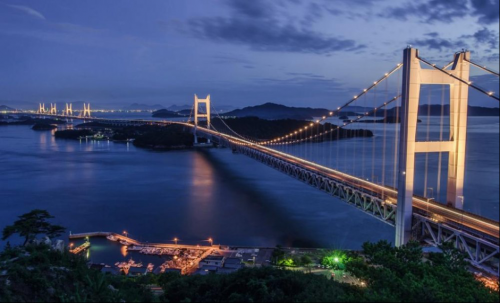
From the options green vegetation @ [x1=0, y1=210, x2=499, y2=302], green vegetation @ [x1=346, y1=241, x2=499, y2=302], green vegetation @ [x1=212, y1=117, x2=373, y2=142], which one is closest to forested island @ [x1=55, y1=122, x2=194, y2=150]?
green vegetation @ [x1=212, y1=117, x2=373, y2=142]

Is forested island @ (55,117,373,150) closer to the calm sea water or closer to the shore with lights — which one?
the calm sea water

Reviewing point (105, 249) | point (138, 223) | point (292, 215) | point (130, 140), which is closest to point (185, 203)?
point (138, 223)

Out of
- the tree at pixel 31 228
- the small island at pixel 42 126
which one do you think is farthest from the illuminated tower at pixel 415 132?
the small island at pixel 42 126

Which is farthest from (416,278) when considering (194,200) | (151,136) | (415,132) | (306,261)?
(151,136)

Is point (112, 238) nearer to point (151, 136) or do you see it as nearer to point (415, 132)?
point (415, 132)

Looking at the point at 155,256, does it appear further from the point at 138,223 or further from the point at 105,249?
the point at 138,223

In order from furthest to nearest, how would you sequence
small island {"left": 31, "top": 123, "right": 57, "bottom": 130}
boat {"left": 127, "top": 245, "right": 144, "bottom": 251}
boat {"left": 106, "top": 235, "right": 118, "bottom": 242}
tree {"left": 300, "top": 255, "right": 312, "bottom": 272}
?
small island {"left": 31, "top": 123, "right": 57, "bottom": 130}, boat {"left": 106, "top": 235, "right": 118, "bottom": 242}, boat {"left": 127, "top": 245, "right": 144, "bottom": 251}, tree {"left": 300, "top": 255, "right": 312, "bottom": 272}

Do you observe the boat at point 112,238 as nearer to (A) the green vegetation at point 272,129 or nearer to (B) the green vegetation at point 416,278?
(B) the green vegetation at point 416,278
